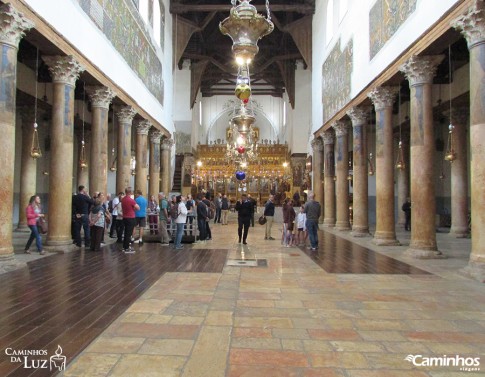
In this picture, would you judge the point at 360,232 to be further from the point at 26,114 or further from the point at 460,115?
the point at 26,114

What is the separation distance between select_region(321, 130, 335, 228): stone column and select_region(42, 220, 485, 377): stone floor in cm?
1452

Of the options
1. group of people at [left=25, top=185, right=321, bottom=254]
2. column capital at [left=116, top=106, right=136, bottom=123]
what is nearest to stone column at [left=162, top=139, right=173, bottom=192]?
column capital at [left=116, top=106, right=136, bottom=123]

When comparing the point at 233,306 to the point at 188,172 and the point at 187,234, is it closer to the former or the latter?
the point at 187,234

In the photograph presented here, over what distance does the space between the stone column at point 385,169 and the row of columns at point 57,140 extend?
936cm

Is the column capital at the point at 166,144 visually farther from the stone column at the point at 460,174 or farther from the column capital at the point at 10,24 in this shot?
the column capital at the point at 10,24

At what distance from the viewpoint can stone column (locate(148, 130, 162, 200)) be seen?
23653 millimetres

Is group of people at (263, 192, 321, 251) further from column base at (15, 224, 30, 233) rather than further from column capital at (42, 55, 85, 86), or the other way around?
column base at (15, 224, 30, 233)

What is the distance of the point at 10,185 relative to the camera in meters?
8.29

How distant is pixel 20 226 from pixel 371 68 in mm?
15314

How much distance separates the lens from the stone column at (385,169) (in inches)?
535

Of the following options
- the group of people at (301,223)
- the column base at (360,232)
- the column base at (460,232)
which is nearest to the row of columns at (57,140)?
the group of people at (301,223)

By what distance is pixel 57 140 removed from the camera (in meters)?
11.4

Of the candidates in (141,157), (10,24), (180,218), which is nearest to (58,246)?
(180,218)

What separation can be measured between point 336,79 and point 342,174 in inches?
176
